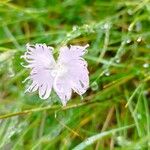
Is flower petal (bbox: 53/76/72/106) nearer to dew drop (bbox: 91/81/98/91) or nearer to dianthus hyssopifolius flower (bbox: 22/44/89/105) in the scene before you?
dianthus hyssopifolius flower (bbox: 22/44/89/105)

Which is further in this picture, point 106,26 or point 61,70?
point 106,26

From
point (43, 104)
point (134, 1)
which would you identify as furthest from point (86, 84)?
point (134, 1)

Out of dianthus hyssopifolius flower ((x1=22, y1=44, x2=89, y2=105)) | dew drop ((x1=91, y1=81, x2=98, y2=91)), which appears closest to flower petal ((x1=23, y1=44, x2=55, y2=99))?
dianthus hyssopifolius flower ((x1=22, y1=44, x2=89, y2=105))

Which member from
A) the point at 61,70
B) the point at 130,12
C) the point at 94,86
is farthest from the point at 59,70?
the point at 130,12

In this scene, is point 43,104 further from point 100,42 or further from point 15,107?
point 100,42

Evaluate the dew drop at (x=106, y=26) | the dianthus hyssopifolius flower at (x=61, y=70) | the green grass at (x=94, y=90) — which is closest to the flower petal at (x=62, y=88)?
the dianthus hyssopifolius flower at (x=61, y=70)

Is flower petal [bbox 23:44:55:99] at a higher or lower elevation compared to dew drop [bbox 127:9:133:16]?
lower

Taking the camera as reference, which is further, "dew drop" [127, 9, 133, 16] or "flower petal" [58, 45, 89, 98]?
"dew drop" [127, 9, 133, 16]

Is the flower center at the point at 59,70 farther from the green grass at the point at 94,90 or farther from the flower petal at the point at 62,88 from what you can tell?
the green grass at the point at 94,90

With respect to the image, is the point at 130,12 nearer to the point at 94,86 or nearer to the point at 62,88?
the point at 94,86
